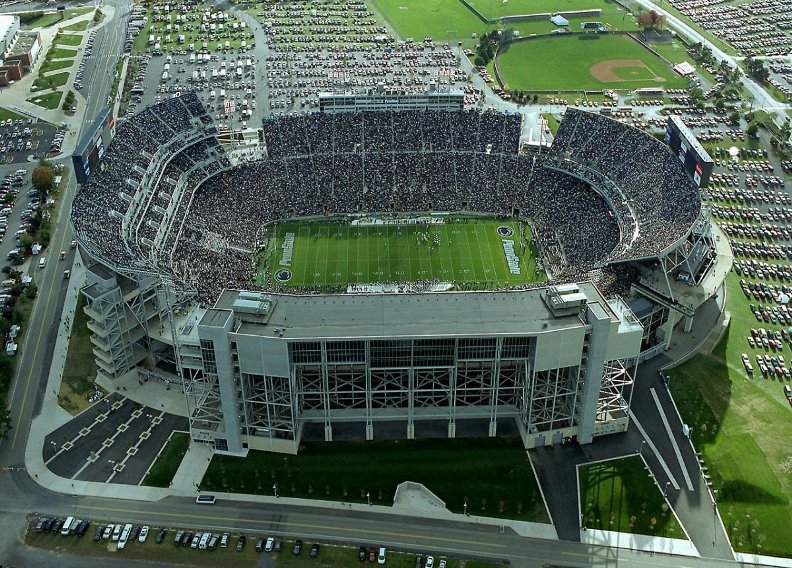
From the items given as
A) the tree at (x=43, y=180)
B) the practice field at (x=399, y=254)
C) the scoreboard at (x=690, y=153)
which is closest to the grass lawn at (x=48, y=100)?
the tree at (x=43, y=180)

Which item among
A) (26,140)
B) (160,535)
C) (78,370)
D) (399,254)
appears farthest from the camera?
(26,140)

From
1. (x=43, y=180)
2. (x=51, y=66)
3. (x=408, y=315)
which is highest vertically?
(x=408, y=315)

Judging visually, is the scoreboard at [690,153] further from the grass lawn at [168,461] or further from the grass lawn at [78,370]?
the grass lawn at [78,370]

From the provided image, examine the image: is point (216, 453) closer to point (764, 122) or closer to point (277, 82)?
point (277, 82)

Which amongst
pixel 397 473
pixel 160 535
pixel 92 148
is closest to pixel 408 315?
pixel 397 473

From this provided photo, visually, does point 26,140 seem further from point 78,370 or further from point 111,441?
point 111,441

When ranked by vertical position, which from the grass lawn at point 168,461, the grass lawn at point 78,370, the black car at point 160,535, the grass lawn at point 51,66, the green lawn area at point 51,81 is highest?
the black car at point 160,535
